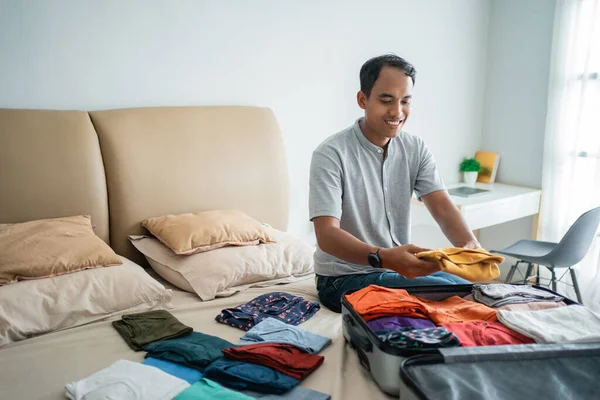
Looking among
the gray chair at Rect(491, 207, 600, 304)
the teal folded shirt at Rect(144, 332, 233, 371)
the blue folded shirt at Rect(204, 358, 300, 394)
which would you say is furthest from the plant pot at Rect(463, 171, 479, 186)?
the blue folded shirt at Rect(204, 358, 300, 394)

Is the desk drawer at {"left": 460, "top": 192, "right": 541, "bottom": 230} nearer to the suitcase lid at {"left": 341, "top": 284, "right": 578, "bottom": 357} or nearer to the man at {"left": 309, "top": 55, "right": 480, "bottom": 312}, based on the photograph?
the man at {"left": 309, "top": 55, "right": 480, "bottom": 312}

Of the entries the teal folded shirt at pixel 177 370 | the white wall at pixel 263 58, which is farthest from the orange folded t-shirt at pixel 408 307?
the white wall at pixel 263 58

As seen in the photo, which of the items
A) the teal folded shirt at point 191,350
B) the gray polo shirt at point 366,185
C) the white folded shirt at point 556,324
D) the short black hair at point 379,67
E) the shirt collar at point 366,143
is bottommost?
the teal folded shirt at point 191,350

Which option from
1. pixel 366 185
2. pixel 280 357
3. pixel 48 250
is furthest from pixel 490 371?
pixel 48 250

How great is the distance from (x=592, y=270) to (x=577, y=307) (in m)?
2.14

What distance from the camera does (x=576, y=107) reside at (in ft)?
11.2

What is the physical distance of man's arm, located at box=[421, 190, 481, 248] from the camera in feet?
7.02

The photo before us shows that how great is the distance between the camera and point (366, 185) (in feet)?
6.97

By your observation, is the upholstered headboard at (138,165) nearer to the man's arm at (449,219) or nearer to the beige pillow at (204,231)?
the beige pillow at (204,231)

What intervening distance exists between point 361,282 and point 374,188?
0.38 m

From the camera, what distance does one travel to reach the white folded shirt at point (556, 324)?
4.59 feet

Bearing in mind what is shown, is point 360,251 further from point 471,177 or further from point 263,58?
point 471,177

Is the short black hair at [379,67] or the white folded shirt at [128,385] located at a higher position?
the short black hair at [379,67]

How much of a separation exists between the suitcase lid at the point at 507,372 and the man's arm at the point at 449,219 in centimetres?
76
